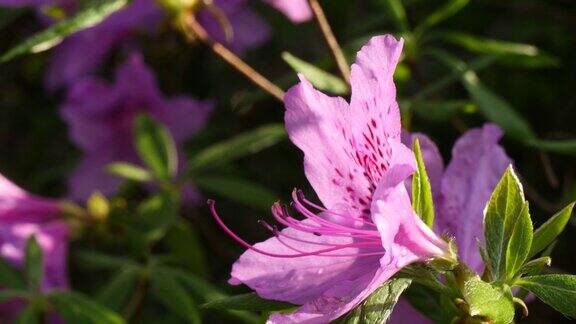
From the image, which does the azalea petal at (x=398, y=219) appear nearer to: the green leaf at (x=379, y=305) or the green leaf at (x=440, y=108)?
the green leaf at (x=379, y=305)

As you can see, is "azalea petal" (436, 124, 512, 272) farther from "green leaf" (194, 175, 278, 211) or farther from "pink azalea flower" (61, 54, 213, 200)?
"pink azalea flower" (61, 54, 213, 200)

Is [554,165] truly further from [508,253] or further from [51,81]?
[508,253]

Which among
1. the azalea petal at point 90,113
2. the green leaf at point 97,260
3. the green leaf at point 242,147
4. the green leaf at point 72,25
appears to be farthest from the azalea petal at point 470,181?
the azalea petal at point 90,113

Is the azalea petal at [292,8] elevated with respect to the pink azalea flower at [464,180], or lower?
elevated

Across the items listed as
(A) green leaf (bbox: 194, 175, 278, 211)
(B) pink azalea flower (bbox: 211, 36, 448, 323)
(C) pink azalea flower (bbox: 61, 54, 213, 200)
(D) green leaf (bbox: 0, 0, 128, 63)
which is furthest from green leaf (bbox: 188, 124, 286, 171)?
(B) pink azalea flower (bbox: 211, 36, 448, 323)

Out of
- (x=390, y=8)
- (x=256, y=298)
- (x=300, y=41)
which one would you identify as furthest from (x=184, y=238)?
(x=256, y=298)

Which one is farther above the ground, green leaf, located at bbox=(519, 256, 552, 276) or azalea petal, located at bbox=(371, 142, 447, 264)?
azalea petal, located at bbox=(371, 142, 447, 264)

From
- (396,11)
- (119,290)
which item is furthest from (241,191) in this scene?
(396,11)
